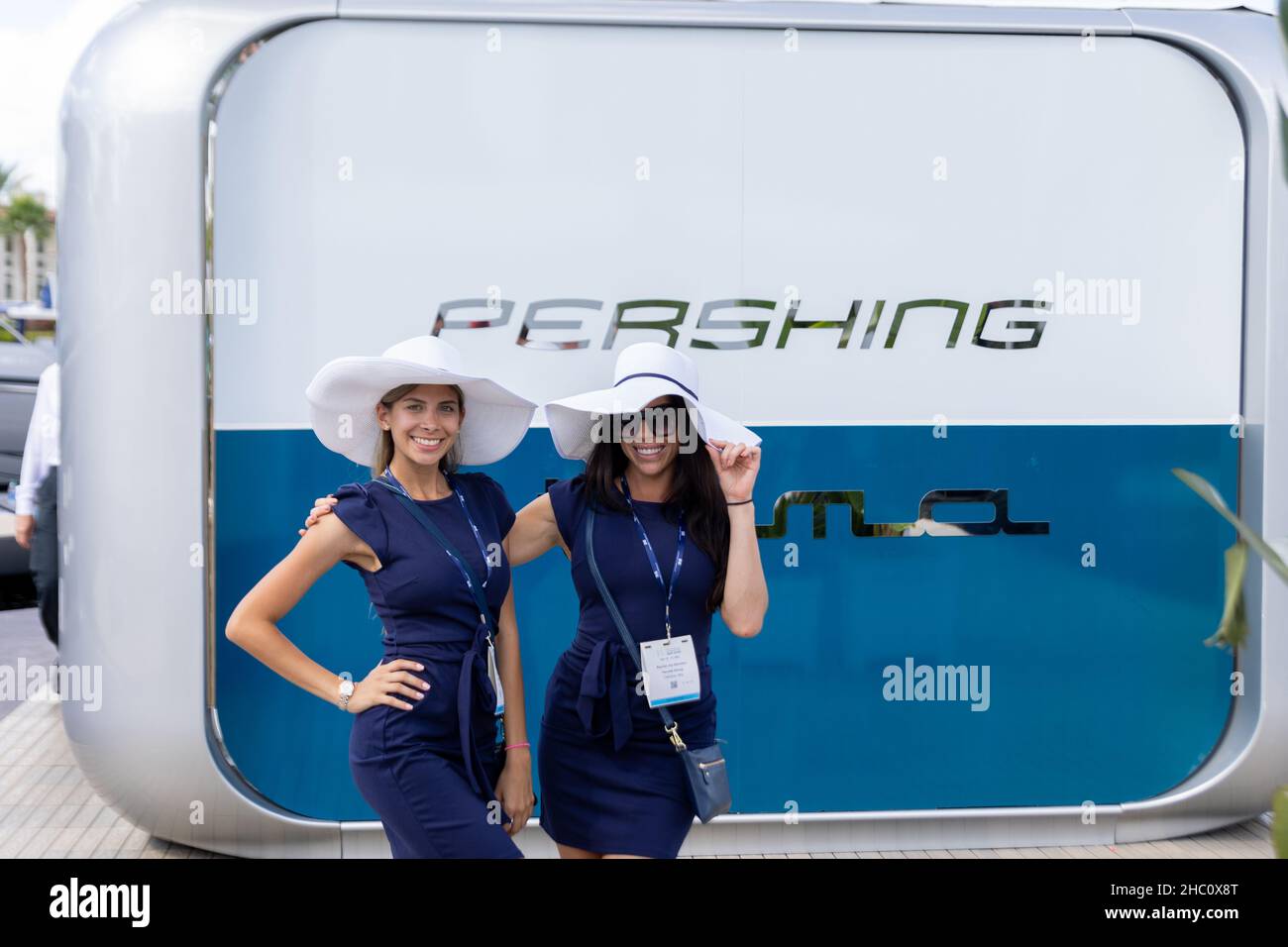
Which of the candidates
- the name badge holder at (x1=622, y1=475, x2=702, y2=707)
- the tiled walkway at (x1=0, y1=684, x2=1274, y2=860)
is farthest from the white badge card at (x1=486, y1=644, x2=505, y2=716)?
the tiled walkway at (x1=0, y1=684, x2=1274, y2=860)

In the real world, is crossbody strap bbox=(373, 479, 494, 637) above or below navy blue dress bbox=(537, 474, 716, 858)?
above

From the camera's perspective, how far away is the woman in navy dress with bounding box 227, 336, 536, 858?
7.20ft

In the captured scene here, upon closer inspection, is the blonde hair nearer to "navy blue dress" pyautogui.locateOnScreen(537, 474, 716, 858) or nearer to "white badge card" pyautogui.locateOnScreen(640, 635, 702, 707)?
"navy blue dress" pyautogui.locateOnScreen(537, 474, 716, 858)

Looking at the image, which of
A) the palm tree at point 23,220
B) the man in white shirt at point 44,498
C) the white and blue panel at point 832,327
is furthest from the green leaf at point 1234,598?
the palm tree at point 23,220

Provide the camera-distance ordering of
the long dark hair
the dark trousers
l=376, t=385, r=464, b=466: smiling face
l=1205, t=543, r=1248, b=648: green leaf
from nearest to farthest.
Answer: l=1205, t=543, r=1248, b=648: green leaf, l=376, t=385, r=464, b=466: smiling face, the long dark hair, the dark trousers

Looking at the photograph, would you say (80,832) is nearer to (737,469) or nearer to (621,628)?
(621,628)

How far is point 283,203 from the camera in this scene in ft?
10.5

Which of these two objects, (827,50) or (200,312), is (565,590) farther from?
(827,50)

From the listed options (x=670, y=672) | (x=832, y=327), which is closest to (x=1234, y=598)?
(x=670, y=672)

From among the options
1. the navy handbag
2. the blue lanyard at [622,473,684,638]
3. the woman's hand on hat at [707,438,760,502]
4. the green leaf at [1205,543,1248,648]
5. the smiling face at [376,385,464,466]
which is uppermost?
the smiling face at [376,385,464,466]

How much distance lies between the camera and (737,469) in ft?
7.94

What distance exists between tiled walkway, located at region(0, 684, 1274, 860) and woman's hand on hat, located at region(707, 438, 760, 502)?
144 centimetres

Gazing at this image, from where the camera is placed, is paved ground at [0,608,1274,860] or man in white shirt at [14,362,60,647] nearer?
paved ground at [0,608,1274,860]
